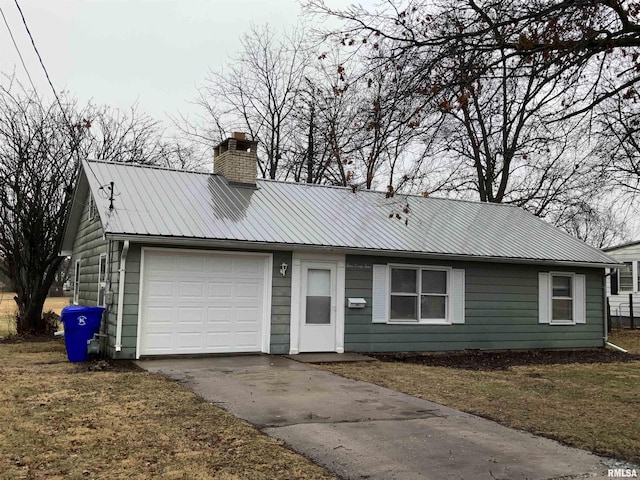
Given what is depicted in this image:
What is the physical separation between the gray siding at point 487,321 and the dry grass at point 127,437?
5.43 m

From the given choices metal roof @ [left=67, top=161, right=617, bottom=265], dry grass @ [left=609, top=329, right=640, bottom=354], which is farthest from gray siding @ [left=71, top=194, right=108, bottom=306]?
dry grass @ [left=609, top=329, right=640, bottom=354]

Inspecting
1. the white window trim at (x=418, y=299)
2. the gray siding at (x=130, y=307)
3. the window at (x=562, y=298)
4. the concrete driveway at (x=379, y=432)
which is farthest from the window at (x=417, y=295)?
the gray siding at (x=130, y=307)

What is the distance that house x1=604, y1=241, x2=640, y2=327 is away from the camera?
24719mm

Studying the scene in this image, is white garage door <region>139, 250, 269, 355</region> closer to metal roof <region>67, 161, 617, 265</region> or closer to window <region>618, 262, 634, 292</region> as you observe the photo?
metal roof <region>67, 161, 617, 265</region>

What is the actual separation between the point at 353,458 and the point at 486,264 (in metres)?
9.99

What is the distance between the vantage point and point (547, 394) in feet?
29.7

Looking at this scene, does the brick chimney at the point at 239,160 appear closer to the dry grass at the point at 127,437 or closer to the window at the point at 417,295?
the window at the point at 417,295

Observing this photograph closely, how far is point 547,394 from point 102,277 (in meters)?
9.15

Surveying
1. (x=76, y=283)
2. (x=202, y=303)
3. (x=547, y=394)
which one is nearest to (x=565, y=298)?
(x=547, y=394)

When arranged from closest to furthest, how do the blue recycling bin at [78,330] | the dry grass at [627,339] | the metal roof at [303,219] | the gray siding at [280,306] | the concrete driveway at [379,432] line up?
the concrete driveway at [379,432] < the blue recycling bin at [78,330] < the metal roof at [303,219] < the gray siding at [280,306] < the dry grass at [627,339]

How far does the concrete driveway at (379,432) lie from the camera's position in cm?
501

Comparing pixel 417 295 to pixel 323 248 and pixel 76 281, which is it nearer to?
pixel 323 248

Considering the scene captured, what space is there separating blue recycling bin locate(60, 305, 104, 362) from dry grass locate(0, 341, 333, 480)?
222 centimetres

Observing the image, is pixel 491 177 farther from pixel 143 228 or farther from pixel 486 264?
pixel 143 228
